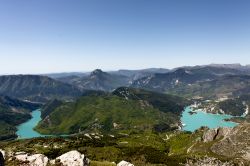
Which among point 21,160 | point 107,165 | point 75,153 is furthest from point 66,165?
point 107,165

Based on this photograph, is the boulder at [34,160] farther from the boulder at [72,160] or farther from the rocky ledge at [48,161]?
the boulder at [72,160]

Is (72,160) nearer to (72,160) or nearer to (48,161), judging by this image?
(72,160)

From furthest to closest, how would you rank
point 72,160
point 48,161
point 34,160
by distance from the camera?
point 48,161 → point 34,160 → point 72,160

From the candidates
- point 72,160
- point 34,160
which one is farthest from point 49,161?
point 72,160

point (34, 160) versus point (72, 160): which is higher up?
point (72, 160)

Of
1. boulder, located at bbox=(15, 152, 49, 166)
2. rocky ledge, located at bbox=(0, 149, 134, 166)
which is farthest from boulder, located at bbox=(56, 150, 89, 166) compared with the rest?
boulder, located at bbox=(15, 152, 49, 166)

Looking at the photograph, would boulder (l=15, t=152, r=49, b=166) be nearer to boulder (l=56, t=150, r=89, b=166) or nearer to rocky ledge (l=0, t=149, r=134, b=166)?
rocky ledge (l=0, t=149, r=134, b=166)

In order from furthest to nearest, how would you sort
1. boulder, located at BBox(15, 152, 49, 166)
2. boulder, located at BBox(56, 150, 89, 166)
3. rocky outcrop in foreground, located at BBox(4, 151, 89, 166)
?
boulder, located at BBox(15, 152, 49, 166)
rocky outcrop in foreground, located at BBox(4, 151, 89, 166)
boulder, located at BBox(56, 150, 89, 166)

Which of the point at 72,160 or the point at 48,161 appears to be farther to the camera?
the point at 48,161

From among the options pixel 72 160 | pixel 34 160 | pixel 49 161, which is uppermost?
pixel 72 160

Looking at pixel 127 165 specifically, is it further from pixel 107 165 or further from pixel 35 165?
pixel 35 165

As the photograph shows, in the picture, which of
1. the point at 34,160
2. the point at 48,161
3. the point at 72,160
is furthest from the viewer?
the point at 48,161
